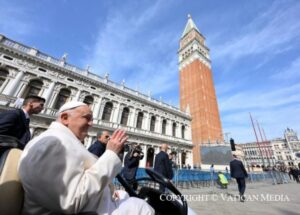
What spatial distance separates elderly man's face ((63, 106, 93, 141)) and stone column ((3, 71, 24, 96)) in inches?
615

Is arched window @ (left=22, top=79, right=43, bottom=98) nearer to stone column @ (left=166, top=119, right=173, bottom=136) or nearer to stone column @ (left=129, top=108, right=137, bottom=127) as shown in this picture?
stone column @ (left=129, top=108, right=137, bottom=127)

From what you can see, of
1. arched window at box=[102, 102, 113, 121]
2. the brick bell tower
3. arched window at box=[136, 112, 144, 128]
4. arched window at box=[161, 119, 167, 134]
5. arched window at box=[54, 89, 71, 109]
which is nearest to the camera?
arched window at box=[54, 89, 71, 109]

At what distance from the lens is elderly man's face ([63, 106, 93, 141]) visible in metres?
1.44

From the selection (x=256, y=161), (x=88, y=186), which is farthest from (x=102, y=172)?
(x=256, y=161)

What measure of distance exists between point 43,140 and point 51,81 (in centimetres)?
1732

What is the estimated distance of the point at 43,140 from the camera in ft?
3.27

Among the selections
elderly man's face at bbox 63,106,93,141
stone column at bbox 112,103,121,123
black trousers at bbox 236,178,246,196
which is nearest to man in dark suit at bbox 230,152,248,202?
black trousers at bbox 236,178,246,196


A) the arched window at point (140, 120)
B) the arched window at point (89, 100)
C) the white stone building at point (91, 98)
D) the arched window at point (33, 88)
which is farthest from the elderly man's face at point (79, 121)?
the arched window at point (140, 120)

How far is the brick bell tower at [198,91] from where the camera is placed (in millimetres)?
34969

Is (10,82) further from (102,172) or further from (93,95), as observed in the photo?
(102,172)

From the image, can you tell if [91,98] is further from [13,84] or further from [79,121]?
[79,121]

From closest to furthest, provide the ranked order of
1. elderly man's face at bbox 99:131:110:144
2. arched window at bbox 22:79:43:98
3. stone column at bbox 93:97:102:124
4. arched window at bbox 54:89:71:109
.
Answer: elderly man's face at bbox 99:131:110:144 < arched window at bbox 22:79:43:98 < arched window at bbox 54:89:71:109 < stone column at bbox 93:97:102:124

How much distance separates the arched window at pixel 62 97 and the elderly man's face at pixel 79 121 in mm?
16422

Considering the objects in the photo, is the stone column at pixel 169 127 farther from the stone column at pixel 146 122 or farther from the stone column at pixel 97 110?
the stone column at pixel 97 110
